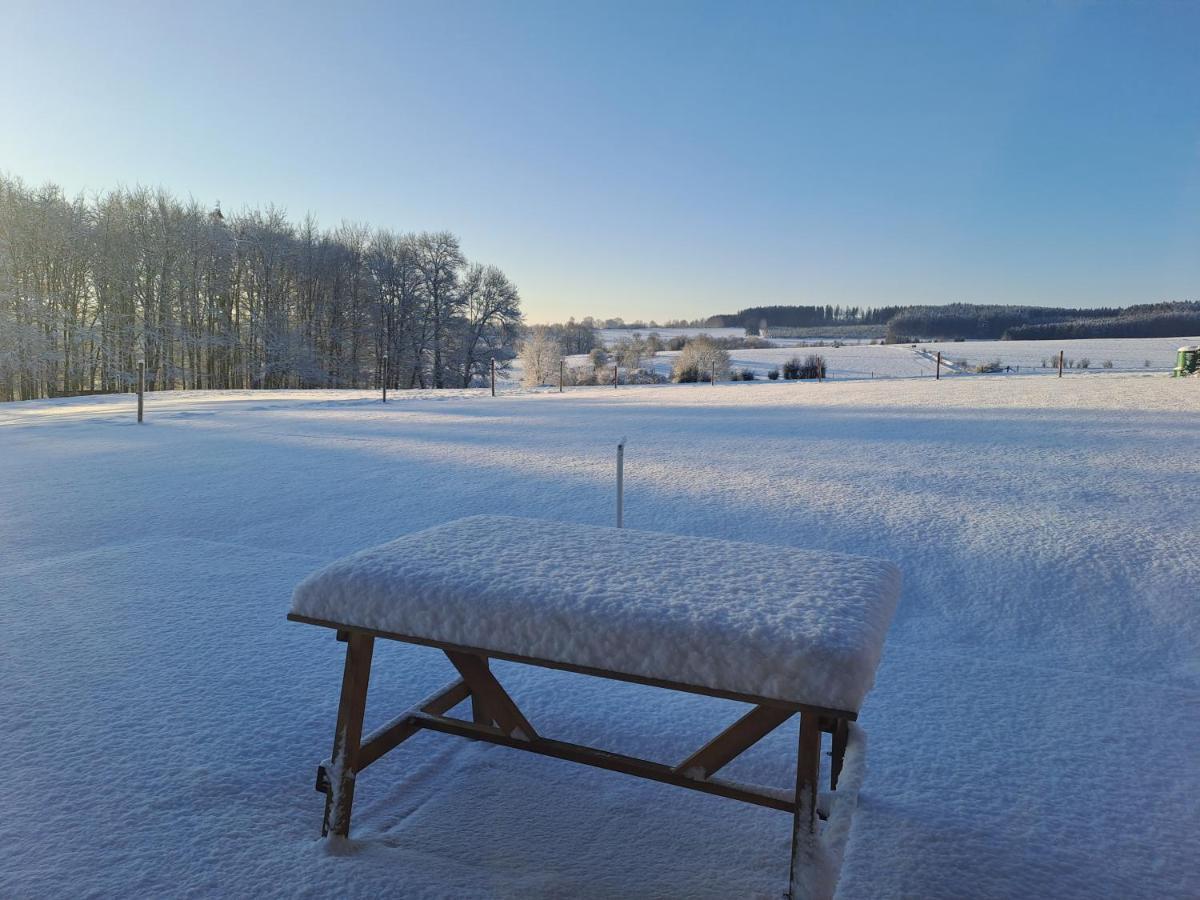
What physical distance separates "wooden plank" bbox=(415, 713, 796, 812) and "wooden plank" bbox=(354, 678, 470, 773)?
0.05 m

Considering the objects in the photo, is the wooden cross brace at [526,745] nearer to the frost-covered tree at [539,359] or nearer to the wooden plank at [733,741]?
the wooden plank at [733,741]

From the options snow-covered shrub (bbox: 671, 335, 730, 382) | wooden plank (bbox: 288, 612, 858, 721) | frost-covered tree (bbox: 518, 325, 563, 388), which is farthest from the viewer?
snow-covered shrub (bbox: 671, 335, 730, 382)

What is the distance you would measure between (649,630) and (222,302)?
1781 inches

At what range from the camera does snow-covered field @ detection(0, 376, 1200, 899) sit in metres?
2.12

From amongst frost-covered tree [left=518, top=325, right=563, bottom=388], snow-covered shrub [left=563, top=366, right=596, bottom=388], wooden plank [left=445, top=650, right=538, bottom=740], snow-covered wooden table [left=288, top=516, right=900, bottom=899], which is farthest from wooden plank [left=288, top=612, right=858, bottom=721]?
frost-covered tree [left=518, top=325, right=563, bottom=388]

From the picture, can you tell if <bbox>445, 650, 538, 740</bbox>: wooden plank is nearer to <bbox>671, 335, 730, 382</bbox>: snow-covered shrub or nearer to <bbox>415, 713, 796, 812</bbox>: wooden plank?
<bbox>415, 713, 796, 812</bbox>: wooden plank

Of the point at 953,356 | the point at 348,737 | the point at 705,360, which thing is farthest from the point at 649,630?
the point at 953,356

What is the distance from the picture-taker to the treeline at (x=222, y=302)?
32.0 m

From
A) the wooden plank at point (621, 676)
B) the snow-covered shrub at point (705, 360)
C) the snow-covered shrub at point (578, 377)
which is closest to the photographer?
the wooden plank at point (621, 676)

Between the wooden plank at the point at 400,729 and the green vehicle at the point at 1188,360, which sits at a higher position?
the green vehicle at the point at 1188,360

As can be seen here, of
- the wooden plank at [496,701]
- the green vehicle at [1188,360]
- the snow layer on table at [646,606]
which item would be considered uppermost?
the green vehicle at [1188,360]

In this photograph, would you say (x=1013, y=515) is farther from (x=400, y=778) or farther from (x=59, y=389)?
(x=59, y=389)

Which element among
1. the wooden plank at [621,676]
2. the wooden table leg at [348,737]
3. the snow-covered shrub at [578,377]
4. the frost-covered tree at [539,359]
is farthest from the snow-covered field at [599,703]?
the frost-covered tree at [539,359]

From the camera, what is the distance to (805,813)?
1.77 m
